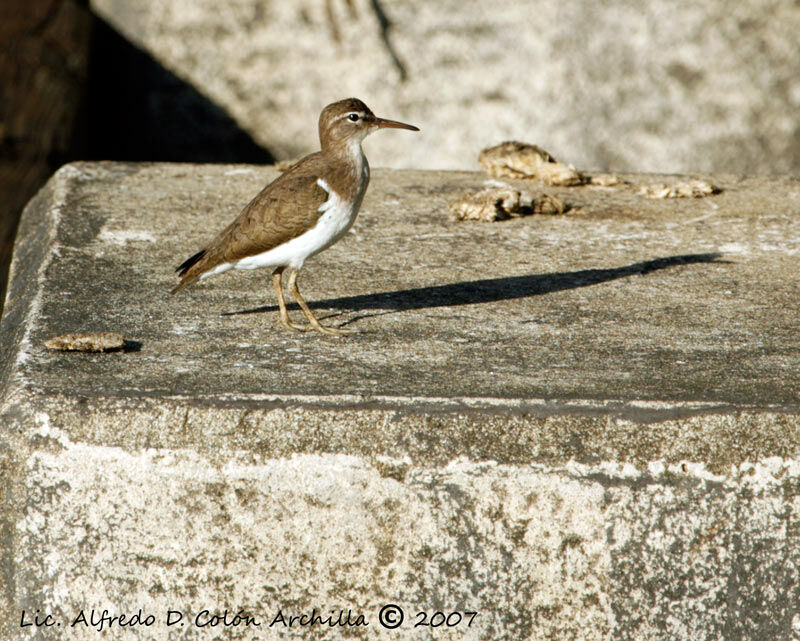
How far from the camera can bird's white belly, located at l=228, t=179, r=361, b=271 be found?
4160mm

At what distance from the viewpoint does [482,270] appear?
15.6 ft

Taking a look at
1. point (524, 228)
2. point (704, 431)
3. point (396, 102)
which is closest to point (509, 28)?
point (396, 102)

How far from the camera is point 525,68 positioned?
7.53 metres

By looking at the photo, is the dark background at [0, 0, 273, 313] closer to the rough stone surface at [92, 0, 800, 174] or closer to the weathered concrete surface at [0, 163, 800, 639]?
the rough stone surface at [92, 0, 800, 174]

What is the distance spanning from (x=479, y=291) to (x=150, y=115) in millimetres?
4304

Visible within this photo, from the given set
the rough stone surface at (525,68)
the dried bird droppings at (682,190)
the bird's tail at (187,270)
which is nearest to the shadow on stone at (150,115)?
the rough stone surface at (525,68)

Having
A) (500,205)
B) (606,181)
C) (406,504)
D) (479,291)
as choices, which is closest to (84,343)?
(406,504)

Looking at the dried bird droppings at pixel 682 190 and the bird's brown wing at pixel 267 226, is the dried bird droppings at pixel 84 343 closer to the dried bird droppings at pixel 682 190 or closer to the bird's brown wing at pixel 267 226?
the bird's brown wing at pixel 267 226

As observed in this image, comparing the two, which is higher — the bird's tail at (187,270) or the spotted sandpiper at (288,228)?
the spotted sandpiper at (288,228)

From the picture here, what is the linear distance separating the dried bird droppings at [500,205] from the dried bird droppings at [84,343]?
2228mm

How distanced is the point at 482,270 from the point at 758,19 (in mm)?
3766

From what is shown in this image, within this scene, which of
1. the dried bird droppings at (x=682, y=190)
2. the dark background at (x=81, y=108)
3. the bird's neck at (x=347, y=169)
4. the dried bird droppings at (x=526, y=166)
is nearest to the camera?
the bird's neck at (x=347, y=169)

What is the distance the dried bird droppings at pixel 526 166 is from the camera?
5988 millimetres

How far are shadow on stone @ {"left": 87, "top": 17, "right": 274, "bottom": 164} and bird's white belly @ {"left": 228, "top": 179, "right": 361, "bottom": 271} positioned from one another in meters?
3.85
